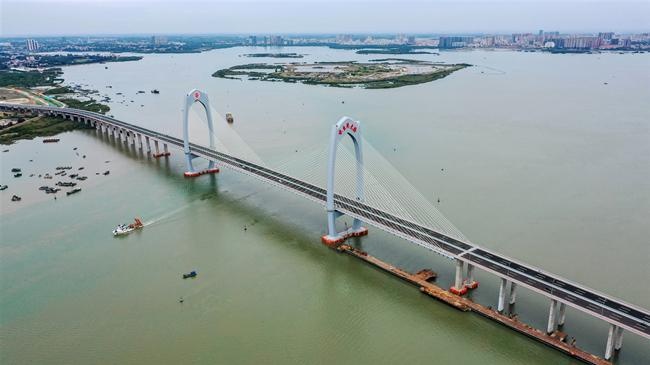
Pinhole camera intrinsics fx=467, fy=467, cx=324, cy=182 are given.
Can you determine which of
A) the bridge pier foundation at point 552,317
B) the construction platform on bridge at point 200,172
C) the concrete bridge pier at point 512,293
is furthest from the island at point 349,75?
the bridge pier foundation at point 552,317

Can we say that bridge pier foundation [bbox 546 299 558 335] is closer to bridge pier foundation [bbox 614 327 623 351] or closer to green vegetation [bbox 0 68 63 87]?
bridge pier foundation [bbox 614 327 623 351]

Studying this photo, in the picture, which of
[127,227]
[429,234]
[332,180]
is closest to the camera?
[429,234]

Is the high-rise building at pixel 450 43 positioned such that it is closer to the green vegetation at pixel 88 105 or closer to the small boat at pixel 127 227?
the green vegetation at pixel 88 105

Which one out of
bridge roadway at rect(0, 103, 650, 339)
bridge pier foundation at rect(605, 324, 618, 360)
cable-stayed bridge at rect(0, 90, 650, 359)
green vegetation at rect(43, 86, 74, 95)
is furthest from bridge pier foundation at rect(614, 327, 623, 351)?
green vegetation at rect(43, 86, 74, 95)

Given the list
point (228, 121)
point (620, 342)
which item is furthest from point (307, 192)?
point (228, 121)

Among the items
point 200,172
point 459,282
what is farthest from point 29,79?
point 459,282

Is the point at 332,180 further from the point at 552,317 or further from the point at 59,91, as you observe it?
the point at 59,91
